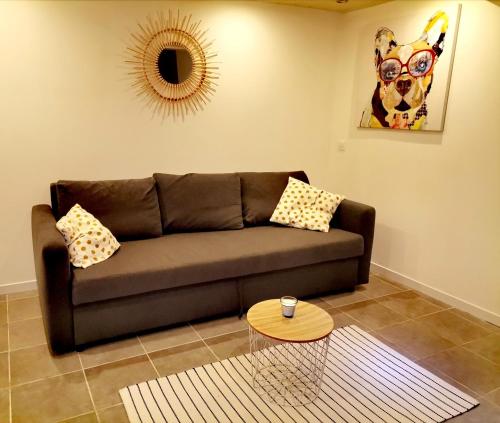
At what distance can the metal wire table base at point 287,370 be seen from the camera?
2049 mm

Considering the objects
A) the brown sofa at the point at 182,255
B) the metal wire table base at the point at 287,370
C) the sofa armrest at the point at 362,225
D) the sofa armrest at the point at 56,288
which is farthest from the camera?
the sofa armrest at the point at 362,225

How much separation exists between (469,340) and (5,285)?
3.37 metres

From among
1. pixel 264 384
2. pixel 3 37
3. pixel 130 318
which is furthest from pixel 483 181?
pixel 3 37

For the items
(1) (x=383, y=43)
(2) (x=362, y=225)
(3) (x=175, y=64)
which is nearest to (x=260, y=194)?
(2) (x=362, y=225)

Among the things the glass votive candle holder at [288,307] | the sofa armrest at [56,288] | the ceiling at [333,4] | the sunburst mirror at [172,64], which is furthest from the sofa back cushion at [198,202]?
the ceiling at [333,4]

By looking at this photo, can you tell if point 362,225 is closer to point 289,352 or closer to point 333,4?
point 289,352

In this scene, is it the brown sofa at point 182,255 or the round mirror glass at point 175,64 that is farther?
the round mirror glass at point 175,64

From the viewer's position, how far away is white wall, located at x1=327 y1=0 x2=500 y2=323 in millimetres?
2791

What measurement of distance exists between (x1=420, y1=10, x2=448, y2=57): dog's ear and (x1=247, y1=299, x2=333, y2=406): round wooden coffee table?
2.21 m

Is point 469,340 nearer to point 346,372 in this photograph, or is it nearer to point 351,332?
point 351,332

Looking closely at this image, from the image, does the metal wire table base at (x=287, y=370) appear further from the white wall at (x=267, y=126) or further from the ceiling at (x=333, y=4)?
the ceiling at (x=333, y=4)

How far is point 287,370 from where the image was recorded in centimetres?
225

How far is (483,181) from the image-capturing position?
2.84m

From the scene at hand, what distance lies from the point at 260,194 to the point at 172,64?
4.27ft
